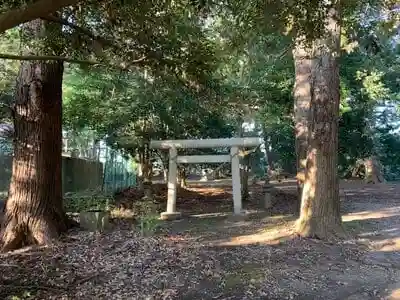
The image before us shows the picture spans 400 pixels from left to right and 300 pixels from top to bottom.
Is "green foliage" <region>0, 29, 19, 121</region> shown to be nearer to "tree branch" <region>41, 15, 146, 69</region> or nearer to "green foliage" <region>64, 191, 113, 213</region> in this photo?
"green foliage" <region>64, 191, 113, 213</region>

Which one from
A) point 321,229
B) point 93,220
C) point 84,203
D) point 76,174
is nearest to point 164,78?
point 93,220

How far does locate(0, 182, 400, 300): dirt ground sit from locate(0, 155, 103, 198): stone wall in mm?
2881

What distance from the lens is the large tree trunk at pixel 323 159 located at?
27.6 feet

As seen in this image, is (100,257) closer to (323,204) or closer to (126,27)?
(126,27)

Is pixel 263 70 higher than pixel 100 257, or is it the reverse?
pixel 263 70

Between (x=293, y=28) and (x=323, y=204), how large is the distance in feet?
12.4

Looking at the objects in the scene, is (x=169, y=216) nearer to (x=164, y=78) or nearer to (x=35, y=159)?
(x=35, y=159)

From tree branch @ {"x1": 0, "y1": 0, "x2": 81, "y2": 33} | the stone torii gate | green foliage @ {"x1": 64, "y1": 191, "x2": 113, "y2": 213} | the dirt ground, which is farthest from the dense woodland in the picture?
green foliage @ {"x1": 64, "y1": 191, "x2": 113, "y2": 213}

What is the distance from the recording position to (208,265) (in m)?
6.59

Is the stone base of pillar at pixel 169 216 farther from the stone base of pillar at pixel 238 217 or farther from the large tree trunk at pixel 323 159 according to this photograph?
the large tree trunk at pixel 323 159

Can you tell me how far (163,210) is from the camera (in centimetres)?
1236

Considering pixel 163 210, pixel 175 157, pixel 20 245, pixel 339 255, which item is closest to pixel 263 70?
pixel 175 157

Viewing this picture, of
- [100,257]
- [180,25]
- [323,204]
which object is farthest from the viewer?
[323,204]

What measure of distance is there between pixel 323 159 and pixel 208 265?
10.0 feet
